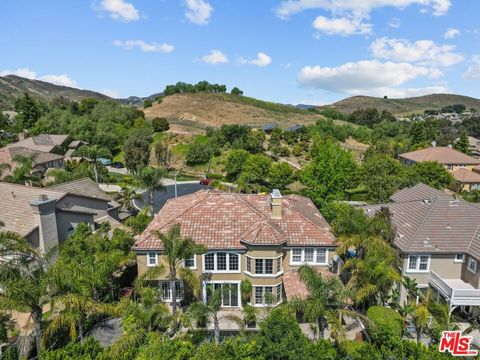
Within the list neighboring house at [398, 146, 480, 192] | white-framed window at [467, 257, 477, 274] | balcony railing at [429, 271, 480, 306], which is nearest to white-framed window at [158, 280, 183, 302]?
balcony railing at [429, 271, 480, 306]

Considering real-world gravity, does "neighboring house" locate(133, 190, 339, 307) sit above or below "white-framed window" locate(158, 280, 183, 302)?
above

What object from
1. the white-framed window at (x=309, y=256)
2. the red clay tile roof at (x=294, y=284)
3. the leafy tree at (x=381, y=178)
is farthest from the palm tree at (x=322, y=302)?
the leafy tree at (x=381, y=178)

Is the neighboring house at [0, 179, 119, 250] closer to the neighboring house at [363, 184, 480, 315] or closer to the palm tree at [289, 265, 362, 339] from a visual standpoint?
the palm tree at [289, 265, 362, 339]

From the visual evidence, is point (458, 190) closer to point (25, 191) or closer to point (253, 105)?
point (25, 191)

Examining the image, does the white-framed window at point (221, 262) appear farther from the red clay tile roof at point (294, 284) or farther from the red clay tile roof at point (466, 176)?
the red clay tile roof at point (466, 176)

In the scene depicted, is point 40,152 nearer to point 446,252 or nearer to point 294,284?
point 294,284
